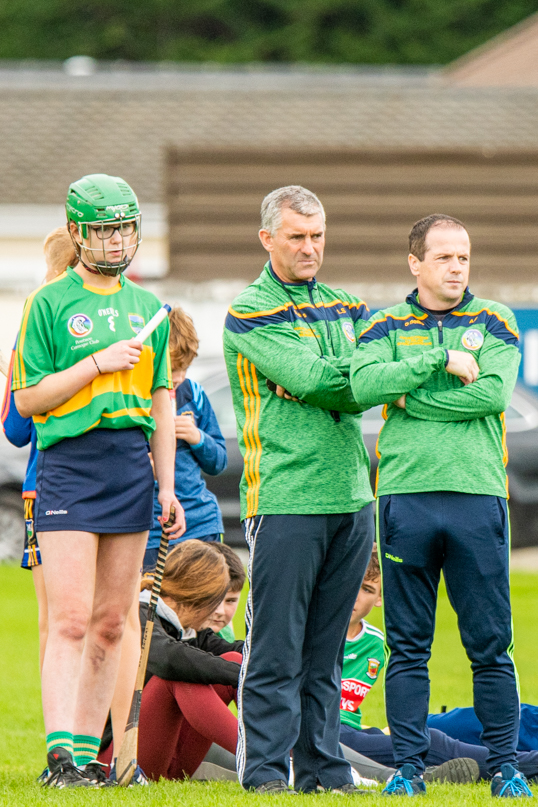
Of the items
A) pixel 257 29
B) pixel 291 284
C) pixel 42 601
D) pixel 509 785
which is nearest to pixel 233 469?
pixel 42 601

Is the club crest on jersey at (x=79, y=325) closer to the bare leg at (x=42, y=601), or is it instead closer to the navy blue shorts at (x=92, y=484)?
the navy blue shorts at (x=92, y=484)

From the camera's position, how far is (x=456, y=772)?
16.0 ft

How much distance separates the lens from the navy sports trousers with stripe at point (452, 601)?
4.33 metres

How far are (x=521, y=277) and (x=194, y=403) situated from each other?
1266 cm

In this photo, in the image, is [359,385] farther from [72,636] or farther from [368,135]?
[368,135]

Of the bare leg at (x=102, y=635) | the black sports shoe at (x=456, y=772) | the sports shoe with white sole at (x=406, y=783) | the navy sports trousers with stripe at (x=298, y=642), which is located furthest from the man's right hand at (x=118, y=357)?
the black sports shoe at (x=456, y=772)

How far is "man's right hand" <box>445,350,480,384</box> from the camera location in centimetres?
432

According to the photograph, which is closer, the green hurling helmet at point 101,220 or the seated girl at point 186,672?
the green hurling helmet at point 101,220

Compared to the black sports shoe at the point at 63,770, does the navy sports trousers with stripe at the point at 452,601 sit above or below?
above

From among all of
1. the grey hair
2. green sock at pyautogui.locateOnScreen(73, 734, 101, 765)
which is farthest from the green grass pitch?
the grey hair

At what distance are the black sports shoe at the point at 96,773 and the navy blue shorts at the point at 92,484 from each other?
85 centimetres

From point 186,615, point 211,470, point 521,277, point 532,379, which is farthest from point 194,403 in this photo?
point 521,277

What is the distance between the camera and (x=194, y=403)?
6.07m

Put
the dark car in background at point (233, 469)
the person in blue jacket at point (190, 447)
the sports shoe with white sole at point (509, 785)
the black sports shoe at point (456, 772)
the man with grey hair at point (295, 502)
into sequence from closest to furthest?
the sports shoe with white sole at point (509, 785)
the man with grey hair at point (295, 502)
the black sports shoe at point (456, 772)
the person in blue jacket at point (190, 447)
the dark car in background at point (233, 469)
